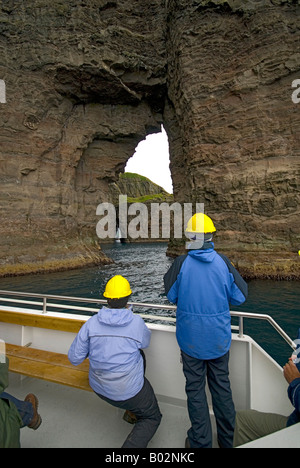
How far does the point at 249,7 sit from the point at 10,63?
18.9 m

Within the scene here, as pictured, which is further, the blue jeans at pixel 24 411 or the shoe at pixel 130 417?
the shoe at pixel 130 417

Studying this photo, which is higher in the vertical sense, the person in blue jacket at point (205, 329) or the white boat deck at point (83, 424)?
the person in blue jacket at point (205, 329)

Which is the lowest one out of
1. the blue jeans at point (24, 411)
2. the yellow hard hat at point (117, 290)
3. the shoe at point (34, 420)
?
the shoe at point (34, 420)

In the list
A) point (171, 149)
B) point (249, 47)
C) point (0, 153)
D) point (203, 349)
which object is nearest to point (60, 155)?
point (0, 153)

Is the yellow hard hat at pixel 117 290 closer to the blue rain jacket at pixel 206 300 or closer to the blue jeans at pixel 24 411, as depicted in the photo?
the blue rain jacket at pixel 206 300

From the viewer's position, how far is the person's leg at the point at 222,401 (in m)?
2.27

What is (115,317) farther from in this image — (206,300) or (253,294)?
(253,294)

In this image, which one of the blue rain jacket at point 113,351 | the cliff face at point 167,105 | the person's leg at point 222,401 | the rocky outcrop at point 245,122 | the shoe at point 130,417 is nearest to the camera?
the blue rain jacket at point 113,351

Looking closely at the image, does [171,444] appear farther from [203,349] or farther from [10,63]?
[10,63]

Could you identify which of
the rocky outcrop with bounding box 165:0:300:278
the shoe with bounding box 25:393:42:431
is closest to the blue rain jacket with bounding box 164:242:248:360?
the shoe with bounding box 25:393:42:431

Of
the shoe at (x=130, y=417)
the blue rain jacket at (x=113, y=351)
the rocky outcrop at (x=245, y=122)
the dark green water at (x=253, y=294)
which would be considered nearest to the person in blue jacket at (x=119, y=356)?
the blue rain jacket at (x=113, y=351)

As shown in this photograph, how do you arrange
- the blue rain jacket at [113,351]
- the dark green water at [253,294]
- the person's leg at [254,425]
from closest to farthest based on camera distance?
the person's leg at [254,425], the blue rain jacket at [113,351], the dark green water at [253,294]

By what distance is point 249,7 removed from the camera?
1742cm

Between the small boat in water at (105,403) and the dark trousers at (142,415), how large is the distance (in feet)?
1.06
